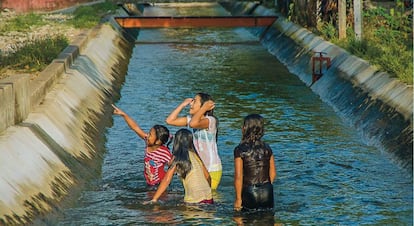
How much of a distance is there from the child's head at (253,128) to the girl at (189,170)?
3.07ft

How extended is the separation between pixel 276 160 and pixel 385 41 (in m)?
10.8

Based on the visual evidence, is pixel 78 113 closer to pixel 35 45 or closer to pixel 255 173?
pixel 255 173

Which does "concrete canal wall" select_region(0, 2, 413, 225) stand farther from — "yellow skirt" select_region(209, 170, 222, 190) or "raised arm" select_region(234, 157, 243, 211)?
"raised arm" select_region(234, 157, 243, 211)

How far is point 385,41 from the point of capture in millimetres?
27516

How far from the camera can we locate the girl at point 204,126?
45.0ft

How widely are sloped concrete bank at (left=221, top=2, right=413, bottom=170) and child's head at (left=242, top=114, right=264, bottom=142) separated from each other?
4103 mm

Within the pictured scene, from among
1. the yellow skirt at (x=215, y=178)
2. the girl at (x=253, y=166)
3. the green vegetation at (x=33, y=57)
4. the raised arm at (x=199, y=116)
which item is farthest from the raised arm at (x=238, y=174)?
the green vegetation at (x=33, y=57)

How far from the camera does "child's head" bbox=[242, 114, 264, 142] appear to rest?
12523mm

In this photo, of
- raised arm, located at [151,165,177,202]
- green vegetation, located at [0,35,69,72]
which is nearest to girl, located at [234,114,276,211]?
raised arm, located at [151,165,177,202]

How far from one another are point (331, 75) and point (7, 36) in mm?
12562

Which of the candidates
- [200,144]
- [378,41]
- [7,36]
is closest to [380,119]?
[200,144]

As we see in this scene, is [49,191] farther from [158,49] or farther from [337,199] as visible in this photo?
[158,49]

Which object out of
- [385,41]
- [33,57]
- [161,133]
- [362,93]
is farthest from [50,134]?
[385,41]

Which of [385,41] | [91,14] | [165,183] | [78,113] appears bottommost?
[91,14]
